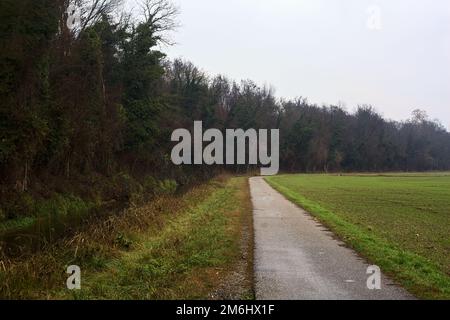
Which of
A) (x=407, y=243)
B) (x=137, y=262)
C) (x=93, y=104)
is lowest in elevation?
(x=407, y=243)

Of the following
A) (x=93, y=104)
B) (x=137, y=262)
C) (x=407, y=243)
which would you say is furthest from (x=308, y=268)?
(x=93, y=104)

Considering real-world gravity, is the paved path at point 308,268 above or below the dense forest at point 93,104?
below

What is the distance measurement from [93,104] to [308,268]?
106ft

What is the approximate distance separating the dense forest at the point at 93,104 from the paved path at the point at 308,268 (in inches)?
619

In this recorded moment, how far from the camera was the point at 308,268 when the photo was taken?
10680 millimetres

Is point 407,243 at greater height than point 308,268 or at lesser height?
lesser

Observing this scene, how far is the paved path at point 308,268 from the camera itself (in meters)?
8.51

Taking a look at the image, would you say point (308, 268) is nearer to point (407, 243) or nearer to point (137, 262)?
point (137, 262)

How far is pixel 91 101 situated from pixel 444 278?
33.6 m

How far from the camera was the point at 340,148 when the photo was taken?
442 feet

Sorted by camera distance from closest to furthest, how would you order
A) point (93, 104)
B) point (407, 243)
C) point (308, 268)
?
point (308, 268) → point (407, 243) → point (93, 104)

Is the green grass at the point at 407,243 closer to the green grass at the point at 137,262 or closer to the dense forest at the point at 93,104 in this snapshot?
the green grass at the point at 137,262

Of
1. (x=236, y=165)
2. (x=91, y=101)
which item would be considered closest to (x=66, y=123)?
(x=91, y=101)

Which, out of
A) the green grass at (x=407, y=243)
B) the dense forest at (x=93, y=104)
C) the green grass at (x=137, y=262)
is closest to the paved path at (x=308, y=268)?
the green grass at (x=407, y=243)
